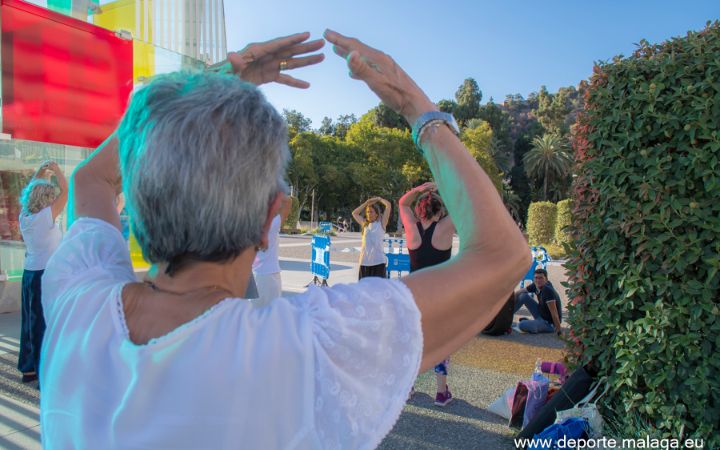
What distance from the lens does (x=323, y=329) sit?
83 cm

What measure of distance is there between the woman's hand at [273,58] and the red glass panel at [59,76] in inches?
198

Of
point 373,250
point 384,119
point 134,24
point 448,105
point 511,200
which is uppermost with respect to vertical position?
point 448,105

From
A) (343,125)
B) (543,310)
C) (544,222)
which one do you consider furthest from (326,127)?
(543,310)

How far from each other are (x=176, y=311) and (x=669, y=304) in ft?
10.6

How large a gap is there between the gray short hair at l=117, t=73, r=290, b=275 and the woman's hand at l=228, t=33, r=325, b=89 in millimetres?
407

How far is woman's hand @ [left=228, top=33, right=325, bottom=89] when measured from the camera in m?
1.33

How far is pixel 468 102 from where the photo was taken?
60.3m

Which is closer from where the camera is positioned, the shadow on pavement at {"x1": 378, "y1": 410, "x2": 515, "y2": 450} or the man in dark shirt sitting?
the shadow on pavement at {"x1": 378, "y1": 410, "x2": 515, "y2": 450}

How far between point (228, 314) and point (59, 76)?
5827 mm

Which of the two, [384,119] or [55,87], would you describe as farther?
[384,119]

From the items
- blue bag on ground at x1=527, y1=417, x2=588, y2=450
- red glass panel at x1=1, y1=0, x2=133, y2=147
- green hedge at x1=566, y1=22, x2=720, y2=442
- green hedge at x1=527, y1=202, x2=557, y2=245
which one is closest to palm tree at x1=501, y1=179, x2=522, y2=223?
green hedge at x1=527, y1=202, x2=557, y2=245

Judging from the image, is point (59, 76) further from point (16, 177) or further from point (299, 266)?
point (299, 266)

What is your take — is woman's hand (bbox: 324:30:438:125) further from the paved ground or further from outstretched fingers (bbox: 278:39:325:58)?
the paved ground

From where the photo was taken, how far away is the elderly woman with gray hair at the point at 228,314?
2.61 ft
